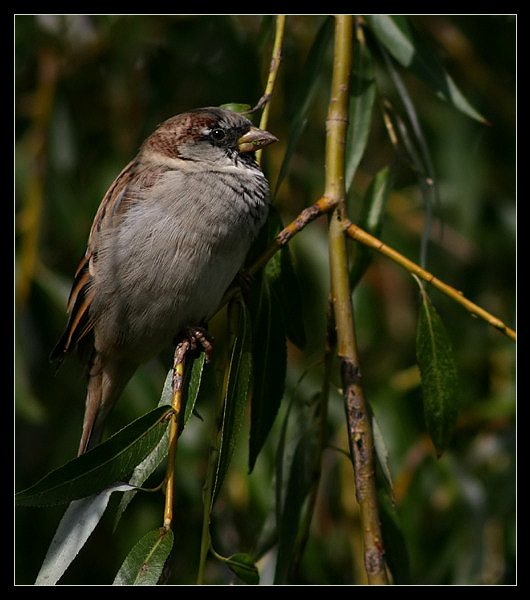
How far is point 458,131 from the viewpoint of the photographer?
3.05 metres

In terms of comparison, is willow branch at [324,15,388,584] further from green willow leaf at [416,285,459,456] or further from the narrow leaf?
the narrow leaf

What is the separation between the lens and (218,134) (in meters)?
1.99

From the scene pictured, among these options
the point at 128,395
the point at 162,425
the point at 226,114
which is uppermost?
the point at 226,114

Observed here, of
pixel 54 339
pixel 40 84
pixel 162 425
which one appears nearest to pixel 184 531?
pixel 54 339

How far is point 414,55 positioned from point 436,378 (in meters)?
0.74

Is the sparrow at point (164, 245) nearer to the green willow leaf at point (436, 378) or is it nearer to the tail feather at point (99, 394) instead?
the tail feather at point (99, 394)

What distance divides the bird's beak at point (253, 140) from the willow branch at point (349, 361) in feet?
A: 0.95

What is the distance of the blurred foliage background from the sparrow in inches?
11.0

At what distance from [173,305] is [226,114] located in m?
0.46

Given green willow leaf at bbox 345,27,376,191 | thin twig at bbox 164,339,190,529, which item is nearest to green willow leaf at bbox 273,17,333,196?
green willow leaf at bbox 345,27,376,191

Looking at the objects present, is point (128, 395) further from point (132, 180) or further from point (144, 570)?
point (144, 570)

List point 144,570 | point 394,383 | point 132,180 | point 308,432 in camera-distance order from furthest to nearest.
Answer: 1. point 394,383
2. point 132,180
3. point 308,432
4. point 144,570

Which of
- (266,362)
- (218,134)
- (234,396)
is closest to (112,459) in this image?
(234,396)

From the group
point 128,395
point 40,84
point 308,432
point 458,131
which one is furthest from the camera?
point 458,131
